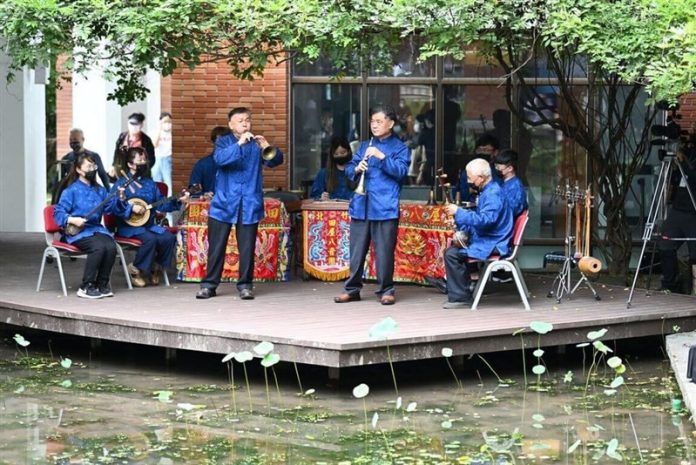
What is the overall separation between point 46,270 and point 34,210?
664cm

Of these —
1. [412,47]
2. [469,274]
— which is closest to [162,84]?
[412,47]

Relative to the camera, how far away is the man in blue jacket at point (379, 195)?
11945 millimetres

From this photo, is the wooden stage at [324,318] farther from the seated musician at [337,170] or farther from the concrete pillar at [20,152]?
the concrete pillar at [20,152]

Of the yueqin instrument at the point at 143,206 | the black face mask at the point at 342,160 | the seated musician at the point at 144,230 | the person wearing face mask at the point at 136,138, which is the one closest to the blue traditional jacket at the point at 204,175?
the seated musician at the point at 144,230

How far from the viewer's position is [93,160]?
12.8 metres

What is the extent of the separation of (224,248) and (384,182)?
4.81 feet

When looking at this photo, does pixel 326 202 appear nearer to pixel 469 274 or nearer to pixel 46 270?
pixel 469 274

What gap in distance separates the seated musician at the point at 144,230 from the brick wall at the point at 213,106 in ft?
11.9

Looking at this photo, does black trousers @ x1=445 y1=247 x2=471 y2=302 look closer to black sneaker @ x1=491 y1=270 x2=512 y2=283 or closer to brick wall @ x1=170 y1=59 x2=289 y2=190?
black sneaker @ x1=491 y1=270 x2=512 y2=283

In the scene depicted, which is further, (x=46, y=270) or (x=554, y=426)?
(x=46, y=270)

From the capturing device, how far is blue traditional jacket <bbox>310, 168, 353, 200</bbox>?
47.1 feet

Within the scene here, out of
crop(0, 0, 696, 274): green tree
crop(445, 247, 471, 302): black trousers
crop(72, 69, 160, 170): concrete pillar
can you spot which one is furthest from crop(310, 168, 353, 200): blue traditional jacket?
crop(72, 69, 160, 170): concrete pillar

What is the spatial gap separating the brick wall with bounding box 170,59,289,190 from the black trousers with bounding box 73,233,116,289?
4572 mm

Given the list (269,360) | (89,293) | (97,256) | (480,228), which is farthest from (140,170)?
(269,360)
